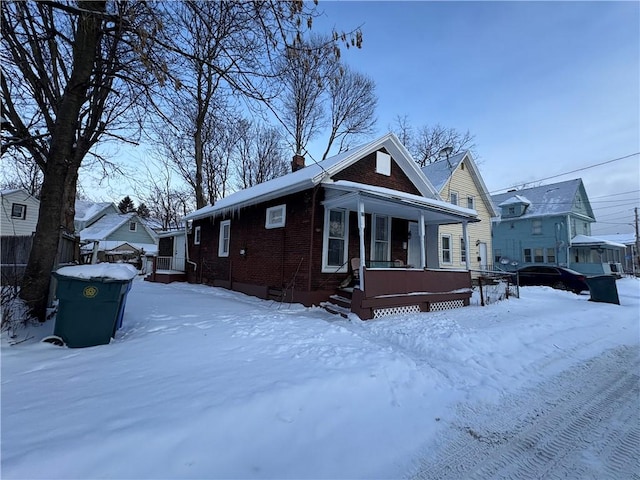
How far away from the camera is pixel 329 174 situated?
903 centimetres

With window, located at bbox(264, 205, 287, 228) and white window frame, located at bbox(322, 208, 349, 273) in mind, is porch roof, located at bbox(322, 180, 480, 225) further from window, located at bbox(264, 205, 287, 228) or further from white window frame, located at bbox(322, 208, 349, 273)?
window, located at bbox(264, 205, 287, 228)

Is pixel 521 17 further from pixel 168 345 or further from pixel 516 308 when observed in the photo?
pixel 168 345

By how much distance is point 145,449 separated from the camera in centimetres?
222

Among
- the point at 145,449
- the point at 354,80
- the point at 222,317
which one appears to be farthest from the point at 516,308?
the point at 354,80

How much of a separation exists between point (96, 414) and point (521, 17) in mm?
11410

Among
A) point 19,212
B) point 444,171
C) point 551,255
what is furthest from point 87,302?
point 551,255

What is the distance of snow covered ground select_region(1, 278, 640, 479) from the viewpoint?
2.25m

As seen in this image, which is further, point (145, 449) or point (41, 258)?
point (41, 258)

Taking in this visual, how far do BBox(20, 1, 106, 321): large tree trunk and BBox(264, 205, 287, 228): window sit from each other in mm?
5629

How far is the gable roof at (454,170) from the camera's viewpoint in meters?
19.4

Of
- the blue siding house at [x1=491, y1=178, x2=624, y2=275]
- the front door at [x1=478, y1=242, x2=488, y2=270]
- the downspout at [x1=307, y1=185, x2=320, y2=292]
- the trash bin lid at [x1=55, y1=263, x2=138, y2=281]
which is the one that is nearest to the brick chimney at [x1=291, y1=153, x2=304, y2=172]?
the downspout at [x1=307, y1=185, x2=320, y2=292]

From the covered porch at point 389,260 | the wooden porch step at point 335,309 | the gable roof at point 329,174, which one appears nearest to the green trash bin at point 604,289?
the covered porch at point 389,260

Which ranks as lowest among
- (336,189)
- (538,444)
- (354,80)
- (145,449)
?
(538,444)

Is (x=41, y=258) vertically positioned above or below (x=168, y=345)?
above
